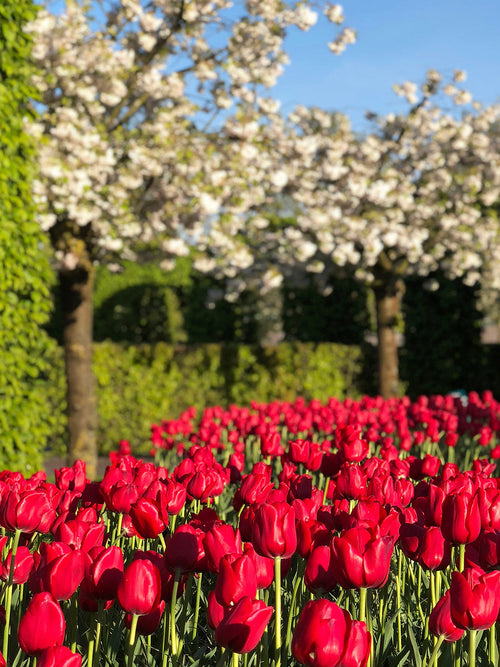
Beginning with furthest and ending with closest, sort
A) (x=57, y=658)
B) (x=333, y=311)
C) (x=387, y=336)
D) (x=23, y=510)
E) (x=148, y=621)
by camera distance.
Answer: (x=333, y=311) → (x=387, y=336) → (x=23, y=510) → (x=148, y=621) → (x=57, y=658)

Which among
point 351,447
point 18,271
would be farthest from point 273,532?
point 18,271

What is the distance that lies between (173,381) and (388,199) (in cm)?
475

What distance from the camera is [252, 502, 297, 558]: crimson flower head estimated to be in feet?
6.33

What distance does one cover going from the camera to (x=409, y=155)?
45.1 feet

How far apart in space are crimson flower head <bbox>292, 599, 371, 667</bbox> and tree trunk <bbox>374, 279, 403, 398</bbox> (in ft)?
40.2

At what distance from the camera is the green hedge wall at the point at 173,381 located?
12.4 m

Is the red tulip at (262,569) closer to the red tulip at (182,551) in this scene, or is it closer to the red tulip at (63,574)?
the red tulip at (182,551)

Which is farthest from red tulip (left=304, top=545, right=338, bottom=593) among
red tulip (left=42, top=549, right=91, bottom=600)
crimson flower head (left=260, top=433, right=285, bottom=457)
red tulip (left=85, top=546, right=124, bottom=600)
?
crimson flower head (left=260, top=433, right=285, bottom=457)

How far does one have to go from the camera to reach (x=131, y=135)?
9.42m

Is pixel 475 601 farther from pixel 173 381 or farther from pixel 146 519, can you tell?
pixel 173 381

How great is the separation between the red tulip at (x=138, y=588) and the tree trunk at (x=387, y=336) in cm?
1214

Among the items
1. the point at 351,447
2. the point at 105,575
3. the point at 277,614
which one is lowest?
the point at 277,614

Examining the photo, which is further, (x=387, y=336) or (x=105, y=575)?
(x=387, y=336)

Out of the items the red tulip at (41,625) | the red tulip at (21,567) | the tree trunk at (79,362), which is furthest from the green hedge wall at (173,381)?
the red tulip at (41,625)
